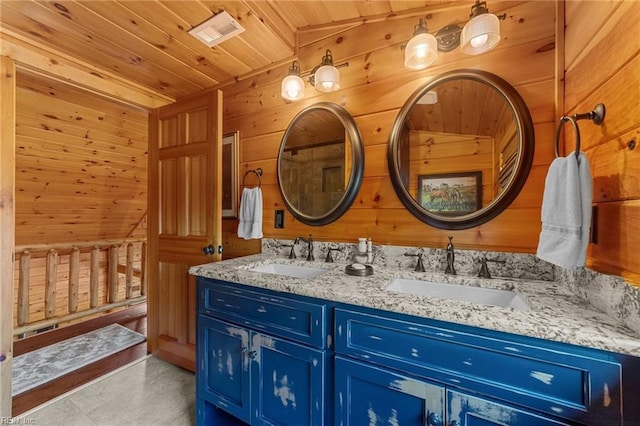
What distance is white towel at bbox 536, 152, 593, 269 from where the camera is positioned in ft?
2.67

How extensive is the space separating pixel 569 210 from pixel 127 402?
8.34ft

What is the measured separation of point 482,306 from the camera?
83cm

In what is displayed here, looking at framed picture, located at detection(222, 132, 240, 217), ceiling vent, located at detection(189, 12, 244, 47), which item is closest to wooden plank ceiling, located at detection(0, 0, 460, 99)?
ceiling vent, located at detection(189, 12, 244, 47)

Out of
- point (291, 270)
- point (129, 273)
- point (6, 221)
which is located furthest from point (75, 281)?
point (291, 270)

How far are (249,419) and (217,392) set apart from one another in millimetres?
232

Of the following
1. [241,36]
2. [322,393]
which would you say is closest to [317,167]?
[241,36]

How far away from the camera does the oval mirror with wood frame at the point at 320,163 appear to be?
1.59 m

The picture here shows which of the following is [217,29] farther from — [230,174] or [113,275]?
[113,275]

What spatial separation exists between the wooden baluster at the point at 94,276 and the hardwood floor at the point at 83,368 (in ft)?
0.89

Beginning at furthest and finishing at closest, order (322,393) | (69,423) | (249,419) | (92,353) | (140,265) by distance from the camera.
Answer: (140,265) → (92,353) → (69,423) → (249,419) → (322,393)

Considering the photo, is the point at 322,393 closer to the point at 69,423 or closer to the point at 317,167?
the point at 317,167

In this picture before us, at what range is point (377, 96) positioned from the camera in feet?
5.05

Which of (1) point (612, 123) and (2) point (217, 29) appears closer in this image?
(1) point (612, 123)

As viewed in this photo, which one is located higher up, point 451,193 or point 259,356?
point 451,193
